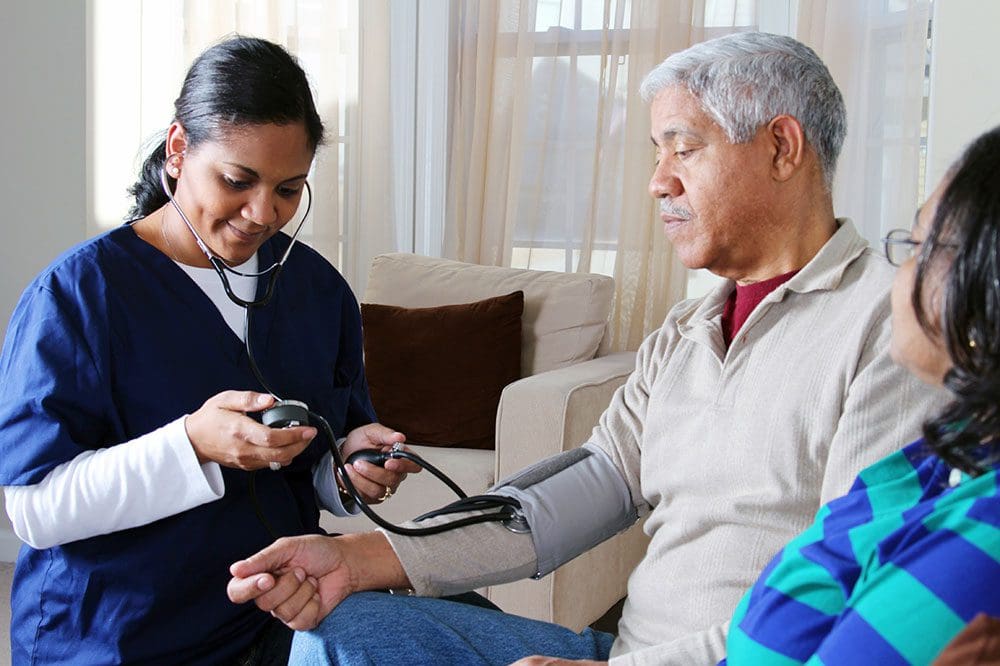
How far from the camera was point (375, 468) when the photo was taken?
4.87ft

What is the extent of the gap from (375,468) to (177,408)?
0.26 meters

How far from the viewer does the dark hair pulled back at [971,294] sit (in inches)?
29.3

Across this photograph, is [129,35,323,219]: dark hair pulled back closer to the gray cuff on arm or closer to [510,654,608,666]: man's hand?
the gray cuff on arm

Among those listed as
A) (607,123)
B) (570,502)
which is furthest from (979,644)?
(607,123)

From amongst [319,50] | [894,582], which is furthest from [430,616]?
[319,50]

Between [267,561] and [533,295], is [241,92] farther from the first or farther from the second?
[533,295]

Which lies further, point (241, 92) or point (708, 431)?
point (241, 92)

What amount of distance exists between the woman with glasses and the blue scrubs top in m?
0.72

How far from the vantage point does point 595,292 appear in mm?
2945

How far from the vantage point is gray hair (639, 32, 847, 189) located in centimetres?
132

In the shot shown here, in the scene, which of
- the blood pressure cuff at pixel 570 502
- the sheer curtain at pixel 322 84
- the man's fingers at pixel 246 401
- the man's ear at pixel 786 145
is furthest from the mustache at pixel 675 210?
the sheer curtain at pixel 322 84

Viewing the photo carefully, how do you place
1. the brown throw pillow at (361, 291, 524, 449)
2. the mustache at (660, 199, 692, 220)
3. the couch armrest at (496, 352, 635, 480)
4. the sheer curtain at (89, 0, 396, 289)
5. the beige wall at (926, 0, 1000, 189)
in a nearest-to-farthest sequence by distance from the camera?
the mustache at (660, 199, 692, 220) → the couch armrest at (496, 352, 635, 480) → the brown throw pillow at (361, 291, 524, 449) → the beige wall at (926, 0, 1000, 189) → the sheer curtain at (89, 0, 396, 289)

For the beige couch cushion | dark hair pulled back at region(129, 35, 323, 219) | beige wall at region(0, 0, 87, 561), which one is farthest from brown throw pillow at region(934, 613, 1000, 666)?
beige wall at region(0, 0, 87, 561)

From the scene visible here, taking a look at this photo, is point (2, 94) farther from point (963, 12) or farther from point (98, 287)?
point (963, 12)
